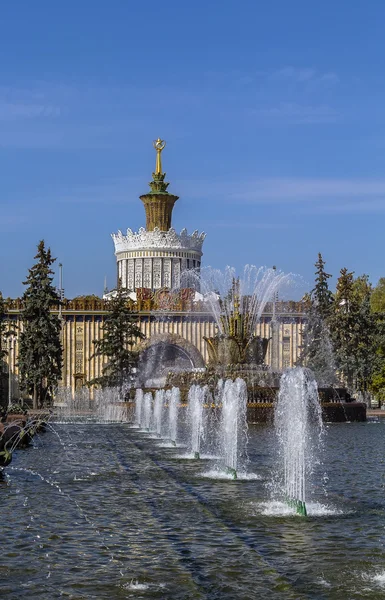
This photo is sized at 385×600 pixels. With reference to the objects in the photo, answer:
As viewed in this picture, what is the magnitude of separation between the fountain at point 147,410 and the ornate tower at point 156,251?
1175 inches

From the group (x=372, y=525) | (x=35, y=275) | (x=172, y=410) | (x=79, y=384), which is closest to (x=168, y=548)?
(x=372, y=525)

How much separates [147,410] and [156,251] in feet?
109

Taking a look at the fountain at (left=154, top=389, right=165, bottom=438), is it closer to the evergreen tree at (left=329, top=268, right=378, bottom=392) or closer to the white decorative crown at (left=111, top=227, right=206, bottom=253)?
the evergreen tree at (left=329, top=268, right=378, bottom=392)

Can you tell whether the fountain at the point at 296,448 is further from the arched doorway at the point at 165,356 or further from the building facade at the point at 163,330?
the arched doorway at the point at 165,356

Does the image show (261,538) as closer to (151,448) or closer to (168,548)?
(168,548)

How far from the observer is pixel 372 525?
37.1 feet

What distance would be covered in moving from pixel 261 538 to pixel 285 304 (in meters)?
50.5

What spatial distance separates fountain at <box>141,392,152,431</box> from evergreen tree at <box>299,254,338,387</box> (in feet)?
52.1

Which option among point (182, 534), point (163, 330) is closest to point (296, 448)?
point (182, 534)

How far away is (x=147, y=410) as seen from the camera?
3409 cm

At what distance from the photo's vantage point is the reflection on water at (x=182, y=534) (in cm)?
848

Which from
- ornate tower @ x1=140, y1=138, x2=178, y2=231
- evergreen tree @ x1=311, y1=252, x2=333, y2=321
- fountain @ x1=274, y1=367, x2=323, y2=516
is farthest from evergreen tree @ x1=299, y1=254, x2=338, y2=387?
fountain @ x1=274, y1=367, x2=323, y2=516

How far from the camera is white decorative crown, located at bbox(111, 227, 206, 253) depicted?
66500 millimetres

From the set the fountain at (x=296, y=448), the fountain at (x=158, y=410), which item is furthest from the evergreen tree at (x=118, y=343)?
the fountain at (x=296, y=448)
